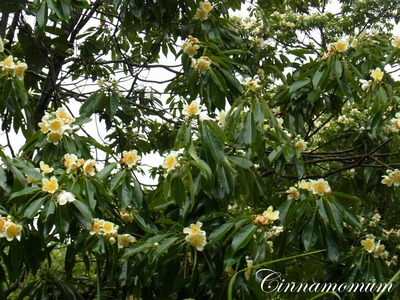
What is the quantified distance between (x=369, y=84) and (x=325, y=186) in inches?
20.3

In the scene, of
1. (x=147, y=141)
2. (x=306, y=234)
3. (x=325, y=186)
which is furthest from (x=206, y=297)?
(x=147, y=141)

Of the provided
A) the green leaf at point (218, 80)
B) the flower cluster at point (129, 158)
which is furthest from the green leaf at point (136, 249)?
the green leaf at point (218, 80)

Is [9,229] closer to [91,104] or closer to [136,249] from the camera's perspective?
[136,249]

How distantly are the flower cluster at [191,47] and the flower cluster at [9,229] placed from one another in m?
1.04

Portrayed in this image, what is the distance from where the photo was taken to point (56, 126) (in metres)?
2.00

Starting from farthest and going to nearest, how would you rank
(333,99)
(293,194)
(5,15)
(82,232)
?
(5,15) < (333,99) < (293,194) < (82,232)

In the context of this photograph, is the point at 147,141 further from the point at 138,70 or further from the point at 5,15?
the point at 5,15

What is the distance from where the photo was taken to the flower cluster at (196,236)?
6.00 feet

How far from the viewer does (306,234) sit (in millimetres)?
2000

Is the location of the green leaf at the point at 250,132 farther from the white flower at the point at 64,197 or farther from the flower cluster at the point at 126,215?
the white flower at the point at 64,197

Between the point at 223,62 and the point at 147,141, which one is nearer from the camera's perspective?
the point at 223,62

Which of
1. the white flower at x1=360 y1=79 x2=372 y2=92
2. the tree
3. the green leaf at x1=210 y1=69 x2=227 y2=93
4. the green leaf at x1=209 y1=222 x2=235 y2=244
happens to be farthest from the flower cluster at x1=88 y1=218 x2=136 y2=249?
the white flower at x1=360 y1=79 x2=372 y2=92

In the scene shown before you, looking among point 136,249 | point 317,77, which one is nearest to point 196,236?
point 136,249

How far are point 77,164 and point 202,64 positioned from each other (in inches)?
28.1
